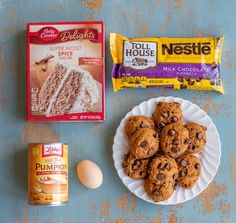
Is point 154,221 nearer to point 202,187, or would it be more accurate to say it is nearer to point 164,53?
point 202,187

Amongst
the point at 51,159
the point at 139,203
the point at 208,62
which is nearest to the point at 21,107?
the point at 51,159

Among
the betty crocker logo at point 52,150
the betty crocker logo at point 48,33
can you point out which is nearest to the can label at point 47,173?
the betty crocker logo at point 52,150

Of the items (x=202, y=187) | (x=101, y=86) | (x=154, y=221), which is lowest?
(x=154, y=221)

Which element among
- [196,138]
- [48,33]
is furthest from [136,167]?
[48,33]

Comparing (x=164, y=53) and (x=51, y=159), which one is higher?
(x=164, y=53)

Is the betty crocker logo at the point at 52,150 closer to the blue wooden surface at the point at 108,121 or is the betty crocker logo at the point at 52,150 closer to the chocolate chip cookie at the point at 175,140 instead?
the blue wooden surface at the point at 108,121

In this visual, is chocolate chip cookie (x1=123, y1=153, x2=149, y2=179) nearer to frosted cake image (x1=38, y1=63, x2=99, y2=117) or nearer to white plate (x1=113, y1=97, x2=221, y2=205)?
white plate (x1=113, y1=97, x2=221, y2=205)
